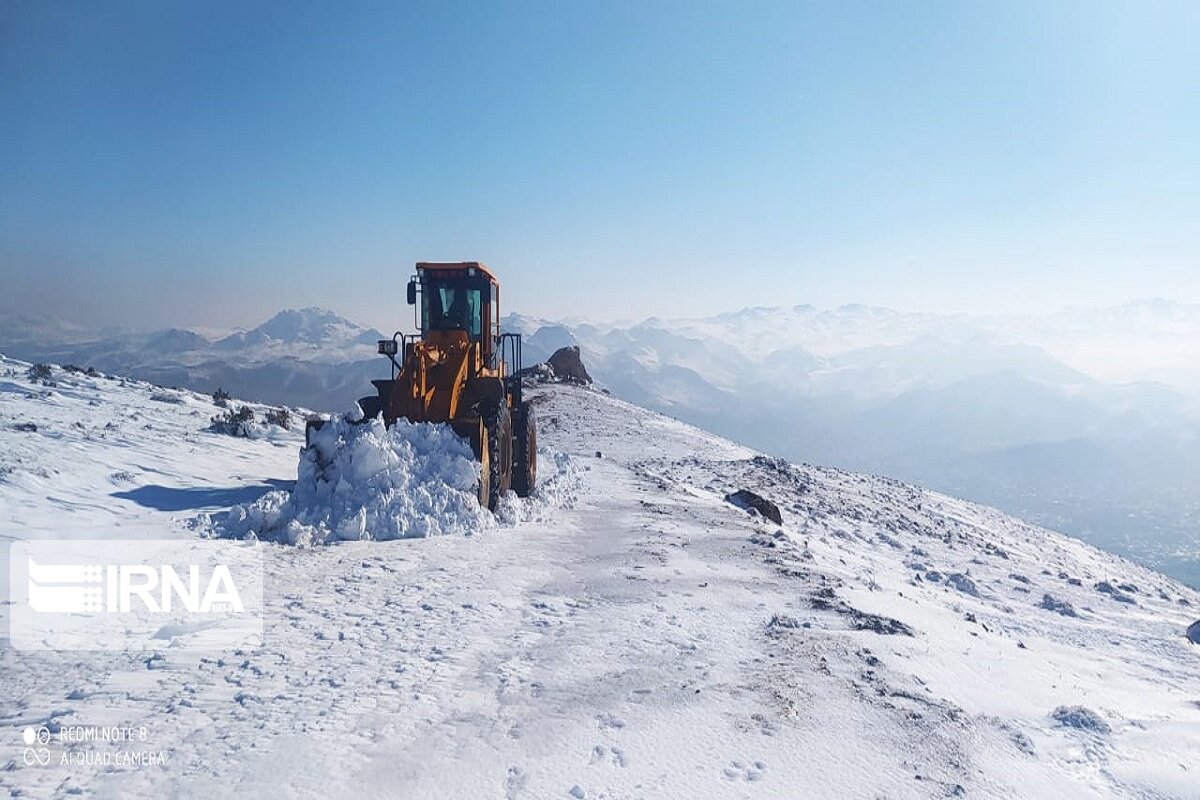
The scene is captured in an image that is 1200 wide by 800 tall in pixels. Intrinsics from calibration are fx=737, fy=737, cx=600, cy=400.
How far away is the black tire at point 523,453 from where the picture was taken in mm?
14266

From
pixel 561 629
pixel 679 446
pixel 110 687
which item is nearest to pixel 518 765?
pixel 561 629

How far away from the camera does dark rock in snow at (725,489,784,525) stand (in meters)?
15.2

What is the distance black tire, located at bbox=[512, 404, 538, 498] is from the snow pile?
3.23 metres

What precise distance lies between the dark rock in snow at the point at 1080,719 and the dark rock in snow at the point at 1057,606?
315 inches

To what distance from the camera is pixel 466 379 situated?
12.7m

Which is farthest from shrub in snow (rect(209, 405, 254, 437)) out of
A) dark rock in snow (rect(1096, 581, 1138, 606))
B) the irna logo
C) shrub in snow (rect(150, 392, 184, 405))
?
dark rock in snow (rect(1096, 581, 1138, 606))

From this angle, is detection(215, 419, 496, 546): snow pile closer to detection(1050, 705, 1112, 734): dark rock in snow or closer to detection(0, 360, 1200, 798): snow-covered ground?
detection(0, 360, 1200, 798): snow-covered ground

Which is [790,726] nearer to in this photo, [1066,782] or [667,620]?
[1066,782]

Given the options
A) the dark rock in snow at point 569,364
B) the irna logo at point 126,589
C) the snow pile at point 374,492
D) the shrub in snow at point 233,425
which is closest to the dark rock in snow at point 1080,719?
the irna logo at point 126,589

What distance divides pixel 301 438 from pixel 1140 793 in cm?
1766

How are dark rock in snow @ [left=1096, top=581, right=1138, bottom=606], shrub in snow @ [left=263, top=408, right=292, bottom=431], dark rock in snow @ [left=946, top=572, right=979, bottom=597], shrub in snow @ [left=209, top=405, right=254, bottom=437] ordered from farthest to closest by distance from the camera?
shrub in snow @ [left=263, top=408, right=292, bottom=431], shrub in snow @ [left=209, top=405, right=254, bottom=437], dark rock in snow @ [left=1096, top=581, right=1138, bottom=606], dark rock in snow @ [left=946, top=572, right=979, bottom=597]

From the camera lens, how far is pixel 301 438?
60.7 ft

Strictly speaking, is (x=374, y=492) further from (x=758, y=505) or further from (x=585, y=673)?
(x=758, y=505)

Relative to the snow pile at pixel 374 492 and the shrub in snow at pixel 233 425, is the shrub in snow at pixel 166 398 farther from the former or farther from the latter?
the snow pile at pixel 374 492
